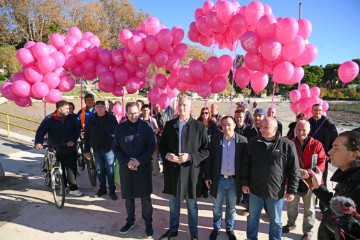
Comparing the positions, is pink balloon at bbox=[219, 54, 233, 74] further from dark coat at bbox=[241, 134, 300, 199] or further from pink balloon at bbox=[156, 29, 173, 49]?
dark coat at bbox=[241, 134, 300, 199]

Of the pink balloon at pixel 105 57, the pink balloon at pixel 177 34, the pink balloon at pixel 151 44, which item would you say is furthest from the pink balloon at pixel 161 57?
the pink balloon at pixel 105 57

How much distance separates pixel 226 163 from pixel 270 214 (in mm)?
776

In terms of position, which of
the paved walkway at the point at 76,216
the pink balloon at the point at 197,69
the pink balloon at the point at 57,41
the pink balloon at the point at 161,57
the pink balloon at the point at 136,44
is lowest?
the paved walkway at the point at 76,216

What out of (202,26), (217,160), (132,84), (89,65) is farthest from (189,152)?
(89,65)

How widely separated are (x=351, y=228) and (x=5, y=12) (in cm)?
3208

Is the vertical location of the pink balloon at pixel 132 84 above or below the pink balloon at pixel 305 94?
above

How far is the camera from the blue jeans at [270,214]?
3.04 metres

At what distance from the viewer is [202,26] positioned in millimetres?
5141

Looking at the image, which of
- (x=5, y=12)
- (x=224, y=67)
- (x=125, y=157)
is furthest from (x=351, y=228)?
(x=5, y=12)

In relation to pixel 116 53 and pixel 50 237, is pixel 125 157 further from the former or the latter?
pixel 116 53

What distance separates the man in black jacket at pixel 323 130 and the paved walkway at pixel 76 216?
3.92ft

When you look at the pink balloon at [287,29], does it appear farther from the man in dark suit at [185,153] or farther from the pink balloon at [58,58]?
the pink balloon at [58,58]

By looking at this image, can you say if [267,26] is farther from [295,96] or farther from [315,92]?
[315,92]

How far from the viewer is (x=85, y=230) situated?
3674mm
